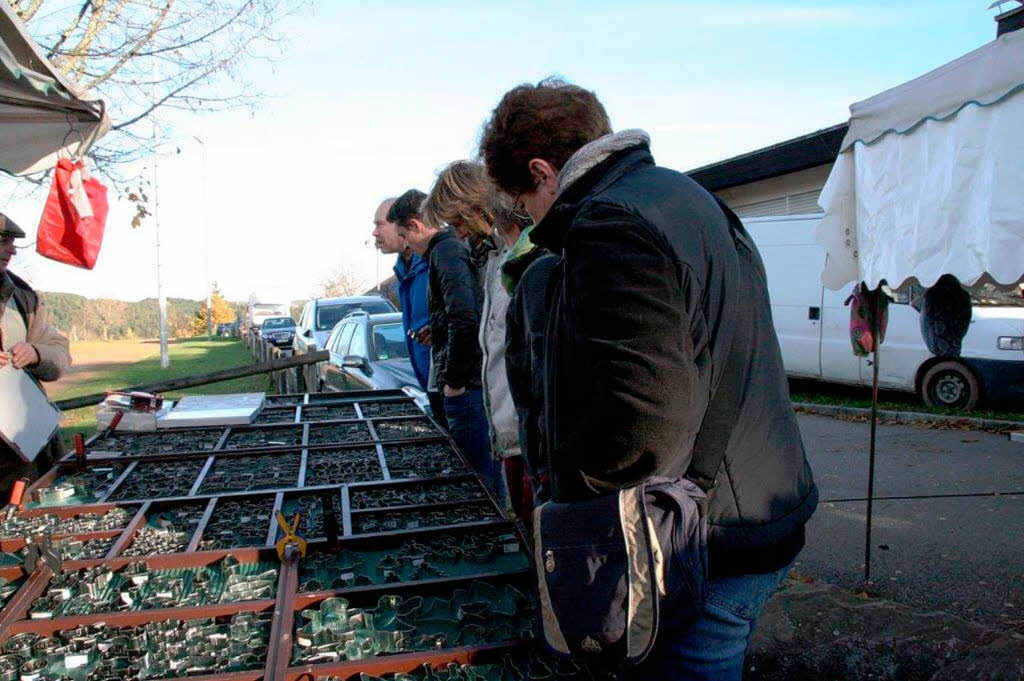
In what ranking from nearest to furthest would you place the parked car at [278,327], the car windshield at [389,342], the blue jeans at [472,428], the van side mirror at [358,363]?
the blue jeans at [472,428], the van side mirror at [358,363], the car windshield at [389,342], the parked car at [278,327]

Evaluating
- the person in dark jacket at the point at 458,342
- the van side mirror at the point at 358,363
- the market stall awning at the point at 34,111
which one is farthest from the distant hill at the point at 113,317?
the person in dark jacket at the point at 458,342

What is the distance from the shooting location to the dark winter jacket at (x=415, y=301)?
417cm

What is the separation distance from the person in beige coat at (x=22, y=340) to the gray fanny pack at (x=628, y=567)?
9.85 ft

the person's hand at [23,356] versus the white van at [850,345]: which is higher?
the person's hand at [23,356]

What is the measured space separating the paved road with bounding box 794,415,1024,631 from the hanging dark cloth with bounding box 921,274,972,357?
130 centimetres

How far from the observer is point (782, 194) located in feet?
46.1

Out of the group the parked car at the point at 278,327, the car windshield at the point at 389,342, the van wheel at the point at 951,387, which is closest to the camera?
the car windshield at the point at 389,342

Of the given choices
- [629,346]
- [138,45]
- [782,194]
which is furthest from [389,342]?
[782,194]

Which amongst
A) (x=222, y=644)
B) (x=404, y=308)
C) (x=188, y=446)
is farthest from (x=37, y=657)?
(x=404, y=308)

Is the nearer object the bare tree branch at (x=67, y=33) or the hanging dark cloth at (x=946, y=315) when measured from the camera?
the hanging dark cloth at (x=946, y=315)

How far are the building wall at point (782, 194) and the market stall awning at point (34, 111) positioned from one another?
36.1ft

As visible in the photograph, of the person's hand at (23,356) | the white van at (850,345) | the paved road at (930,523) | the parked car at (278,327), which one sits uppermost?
the person's hand at (23,356)

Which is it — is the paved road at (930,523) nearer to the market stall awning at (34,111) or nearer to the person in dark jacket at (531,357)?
the person in dark jacket at (531,357)

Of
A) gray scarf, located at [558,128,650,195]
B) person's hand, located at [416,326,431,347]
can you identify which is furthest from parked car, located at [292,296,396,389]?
gray scarf, located at [558,128,650,195]
